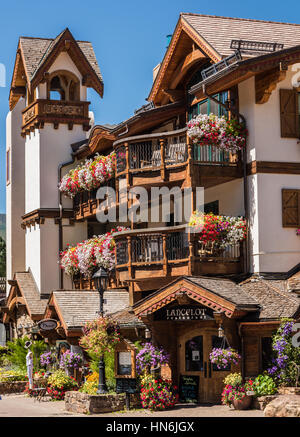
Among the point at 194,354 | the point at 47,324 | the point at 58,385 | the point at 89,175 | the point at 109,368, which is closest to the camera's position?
the point at 109,368

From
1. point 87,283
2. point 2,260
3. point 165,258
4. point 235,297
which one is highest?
point 2,260

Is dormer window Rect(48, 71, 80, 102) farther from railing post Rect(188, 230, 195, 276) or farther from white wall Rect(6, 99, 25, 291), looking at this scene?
railing post Rect(188, 230, 195, 276)

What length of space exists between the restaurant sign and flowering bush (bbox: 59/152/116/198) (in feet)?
30.5

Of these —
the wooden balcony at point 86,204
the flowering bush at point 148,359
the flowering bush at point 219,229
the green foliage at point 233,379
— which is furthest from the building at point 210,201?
the flowering bush at point 148,359

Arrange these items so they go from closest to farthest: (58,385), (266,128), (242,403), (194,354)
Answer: (242,403) < (194,354) < (266,128) < (58,385)

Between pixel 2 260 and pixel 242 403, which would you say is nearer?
pixel 242 403

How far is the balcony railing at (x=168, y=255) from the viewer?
92.5 ft

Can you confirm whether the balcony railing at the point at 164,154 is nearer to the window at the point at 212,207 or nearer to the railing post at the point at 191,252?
the window at the point at 212,207

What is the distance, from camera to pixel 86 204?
38.2 meters

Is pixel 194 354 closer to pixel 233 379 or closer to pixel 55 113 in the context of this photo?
pixel 233 379

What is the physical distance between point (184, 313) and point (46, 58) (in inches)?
704

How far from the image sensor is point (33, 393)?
3156 cm

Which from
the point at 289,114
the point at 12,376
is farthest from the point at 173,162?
the point at 12,376

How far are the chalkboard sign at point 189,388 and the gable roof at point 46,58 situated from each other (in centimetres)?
1794
